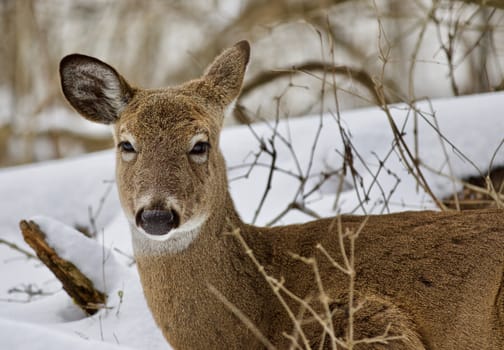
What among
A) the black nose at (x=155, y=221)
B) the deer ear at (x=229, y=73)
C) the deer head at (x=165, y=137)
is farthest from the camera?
the deer ear at (x=229, y=73)

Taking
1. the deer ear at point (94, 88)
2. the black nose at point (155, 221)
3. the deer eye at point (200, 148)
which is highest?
the deer ear at point (94, 88)

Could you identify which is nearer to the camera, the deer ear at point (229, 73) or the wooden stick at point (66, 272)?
the deer ear at point (229, 73)

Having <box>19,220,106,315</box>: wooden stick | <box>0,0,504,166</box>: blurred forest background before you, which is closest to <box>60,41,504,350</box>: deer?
<box>19,220,106,315</box>: wooden stick

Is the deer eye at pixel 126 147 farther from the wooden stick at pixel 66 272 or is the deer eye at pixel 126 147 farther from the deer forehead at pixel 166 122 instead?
the wooden stick at pixel 66 272

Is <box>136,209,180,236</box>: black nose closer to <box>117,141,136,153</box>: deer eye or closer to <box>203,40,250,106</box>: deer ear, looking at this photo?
<box>117,141,136,153</box>: deer eye

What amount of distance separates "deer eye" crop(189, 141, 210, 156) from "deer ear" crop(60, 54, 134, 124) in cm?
50

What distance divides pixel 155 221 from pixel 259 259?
731 millimetres

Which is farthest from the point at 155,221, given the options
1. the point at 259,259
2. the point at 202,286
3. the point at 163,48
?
the point at 163,48

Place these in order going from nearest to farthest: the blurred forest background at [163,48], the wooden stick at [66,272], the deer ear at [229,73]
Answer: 1. the deer ear at [229,73]
2. the wooden stick at [66,272]
3. the blurred forest background at [163,48]

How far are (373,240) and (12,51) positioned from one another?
31.0ft

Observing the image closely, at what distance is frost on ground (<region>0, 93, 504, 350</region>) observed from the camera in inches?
197

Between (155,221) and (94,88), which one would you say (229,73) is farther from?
(155,221)

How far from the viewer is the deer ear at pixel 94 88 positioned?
434cm

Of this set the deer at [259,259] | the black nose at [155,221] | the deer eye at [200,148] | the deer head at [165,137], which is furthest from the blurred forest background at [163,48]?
the black nose at [155,221]
